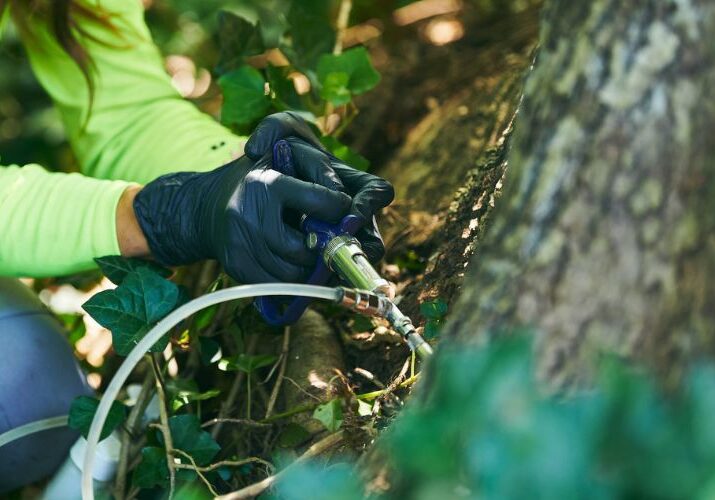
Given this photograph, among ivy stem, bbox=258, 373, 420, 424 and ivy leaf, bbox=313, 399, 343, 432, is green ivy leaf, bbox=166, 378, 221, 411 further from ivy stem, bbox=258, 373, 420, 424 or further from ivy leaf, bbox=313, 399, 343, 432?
ivy leaf, bbox=313, 399, 343, 432

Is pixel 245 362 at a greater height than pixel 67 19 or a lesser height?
lesser

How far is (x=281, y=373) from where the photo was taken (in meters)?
1.42

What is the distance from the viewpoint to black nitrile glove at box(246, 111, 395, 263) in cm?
123

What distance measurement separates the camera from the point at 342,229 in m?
1.18

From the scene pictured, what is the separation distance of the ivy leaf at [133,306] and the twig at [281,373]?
0.18 metres

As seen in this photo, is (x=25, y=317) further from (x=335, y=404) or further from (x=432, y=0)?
(x=432, y=0)

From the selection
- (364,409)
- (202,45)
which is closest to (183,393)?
(364,409)

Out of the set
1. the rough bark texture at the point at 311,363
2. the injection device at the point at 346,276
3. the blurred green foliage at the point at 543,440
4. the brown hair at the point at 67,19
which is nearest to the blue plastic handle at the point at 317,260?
the injection device at the point at 346,276

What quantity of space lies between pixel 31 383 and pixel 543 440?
107 cm

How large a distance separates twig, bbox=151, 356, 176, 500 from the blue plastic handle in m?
0.21

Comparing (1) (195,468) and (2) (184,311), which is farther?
(1) (195,468)

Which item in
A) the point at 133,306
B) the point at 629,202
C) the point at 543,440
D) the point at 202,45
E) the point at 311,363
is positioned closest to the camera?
the point at 543,440

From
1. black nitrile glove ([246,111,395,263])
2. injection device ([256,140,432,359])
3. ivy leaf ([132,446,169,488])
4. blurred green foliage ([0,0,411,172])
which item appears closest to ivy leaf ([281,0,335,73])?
blurred green foliage ([0,0,411,172])

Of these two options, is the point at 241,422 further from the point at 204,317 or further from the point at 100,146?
the point at 100,146
